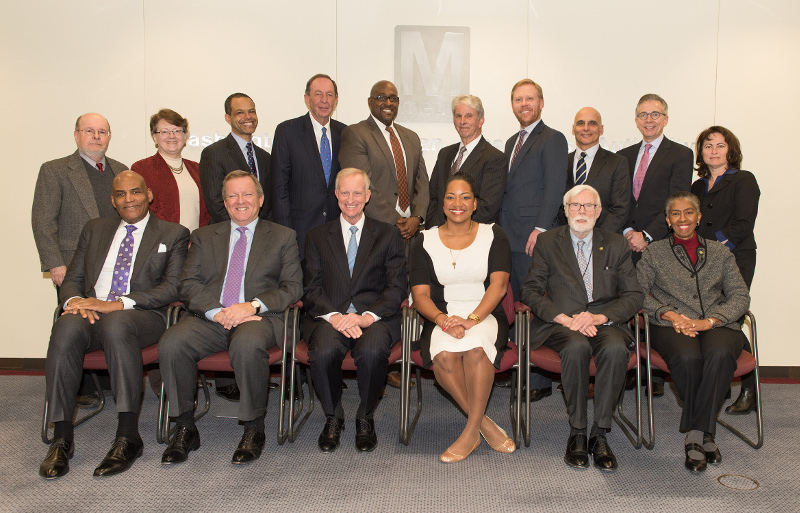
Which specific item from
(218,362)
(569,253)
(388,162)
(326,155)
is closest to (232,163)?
(326,155)

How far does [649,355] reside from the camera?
3.44 m

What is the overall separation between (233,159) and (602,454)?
3.07m

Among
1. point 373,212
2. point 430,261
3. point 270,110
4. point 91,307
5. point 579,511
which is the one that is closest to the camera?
point 579,511

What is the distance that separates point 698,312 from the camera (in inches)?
143

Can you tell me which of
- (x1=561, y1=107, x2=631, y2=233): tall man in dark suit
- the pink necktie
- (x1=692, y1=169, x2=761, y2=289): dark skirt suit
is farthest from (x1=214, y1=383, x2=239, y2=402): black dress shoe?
(x1=692, y1=169, x2=761, y2=289): dark skirt suit

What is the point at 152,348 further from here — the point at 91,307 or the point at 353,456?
the point at 353,456

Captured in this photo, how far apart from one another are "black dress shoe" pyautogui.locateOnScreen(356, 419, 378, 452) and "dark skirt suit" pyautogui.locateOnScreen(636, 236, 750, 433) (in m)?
1.72

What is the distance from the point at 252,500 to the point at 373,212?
6.93 feet

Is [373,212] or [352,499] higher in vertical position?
[373,212]

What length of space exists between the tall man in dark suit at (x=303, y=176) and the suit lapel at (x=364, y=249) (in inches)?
24.8

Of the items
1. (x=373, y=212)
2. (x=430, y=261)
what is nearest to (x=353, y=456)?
(x=430, y=261)

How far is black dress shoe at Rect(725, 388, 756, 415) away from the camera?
4.15 meters

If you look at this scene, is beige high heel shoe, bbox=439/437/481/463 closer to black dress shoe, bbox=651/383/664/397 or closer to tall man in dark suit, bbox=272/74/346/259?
tall man in dark suit, bbox=272/74/346/259

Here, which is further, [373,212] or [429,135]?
[429,135]
